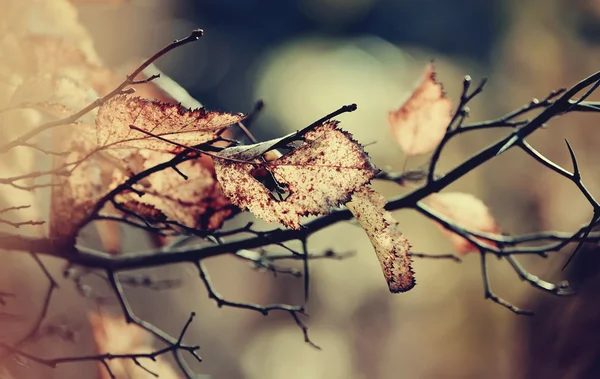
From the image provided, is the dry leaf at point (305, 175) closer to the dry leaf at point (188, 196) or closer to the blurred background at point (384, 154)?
the dry leaf at point (188, 196)

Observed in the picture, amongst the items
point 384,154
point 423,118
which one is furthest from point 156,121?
point 384,154

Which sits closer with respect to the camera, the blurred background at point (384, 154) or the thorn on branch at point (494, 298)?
the thorn on branch at point (494, 298)

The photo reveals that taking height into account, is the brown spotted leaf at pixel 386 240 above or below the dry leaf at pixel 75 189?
below

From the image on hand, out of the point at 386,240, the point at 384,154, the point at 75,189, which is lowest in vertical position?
the point at 386,240

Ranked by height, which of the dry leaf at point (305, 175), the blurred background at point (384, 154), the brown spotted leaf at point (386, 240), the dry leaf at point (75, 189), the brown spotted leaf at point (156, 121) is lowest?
the brown spotted leaf at point (386, 240)

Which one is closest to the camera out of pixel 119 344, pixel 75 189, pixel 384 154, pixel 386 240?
pixel 386 240

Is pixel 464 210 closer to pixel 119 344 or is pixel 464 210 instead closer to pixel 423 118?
pixel 423 118

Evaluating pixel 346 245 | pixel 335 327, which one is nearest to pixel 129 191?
pixel 335 327

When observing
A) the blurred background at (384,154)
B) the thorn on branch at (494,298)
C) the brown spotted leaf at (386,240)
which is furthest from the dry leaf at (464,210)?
the blurred background at (384,154)
